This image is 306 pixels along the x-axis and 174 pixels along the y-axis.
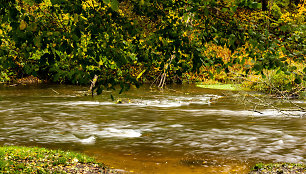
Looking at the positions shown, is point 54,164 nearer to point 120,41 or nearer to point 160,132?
point 120,41

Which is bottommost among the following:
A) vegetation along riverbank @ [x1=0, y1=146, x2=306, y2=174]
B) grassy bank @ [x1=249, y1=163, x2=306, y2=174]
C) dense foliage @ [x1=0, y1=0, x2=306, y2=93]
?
grassy bank @ [x1=249, y1=163, x2=306, y2=174]

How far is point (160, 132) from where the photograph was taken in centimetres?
1444

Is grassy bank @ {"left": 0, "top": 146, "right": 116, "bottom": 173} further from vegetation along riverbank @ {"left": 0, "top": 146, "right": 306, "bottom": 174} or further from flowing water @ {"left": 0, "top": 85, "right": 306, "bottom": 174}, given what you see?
flowing water @ {"left": 0, "top": 85, "right": 306, "bottom": 174}

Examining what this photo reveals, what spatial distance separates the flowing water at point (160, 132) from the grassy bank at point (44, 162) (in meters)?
0.94

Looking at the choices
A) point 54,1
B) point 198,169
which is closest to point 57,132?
point 198,169

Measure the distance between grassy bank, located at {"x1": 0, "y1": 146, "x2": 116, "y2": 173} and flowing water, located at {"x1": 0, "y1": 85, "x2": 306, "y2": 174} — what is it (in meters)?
0.94

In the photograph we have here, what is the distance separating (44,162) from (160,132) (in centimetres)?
634

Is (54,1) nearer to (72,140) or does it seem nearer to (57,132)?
(72,140)

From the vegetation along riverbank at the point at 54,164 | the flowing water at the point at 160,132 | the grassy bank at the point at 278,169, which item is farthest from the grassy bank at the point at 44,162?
the grassy bank at the point at 278,169

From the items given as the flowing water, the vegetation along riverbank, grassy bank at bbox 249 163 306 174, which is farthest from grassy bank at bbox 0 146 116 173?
grassy bank at bbox 249 163 306 174

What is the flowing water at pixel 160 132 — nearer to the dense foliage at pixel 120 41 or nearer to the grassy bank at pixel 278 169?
the grassy bank at pixel 278 169

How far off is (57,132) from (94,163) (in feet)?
17.7

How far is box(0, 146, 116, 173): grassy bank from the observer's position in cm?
802

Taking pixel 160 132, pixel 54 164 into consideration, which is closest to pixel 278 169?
pixel 54 164
